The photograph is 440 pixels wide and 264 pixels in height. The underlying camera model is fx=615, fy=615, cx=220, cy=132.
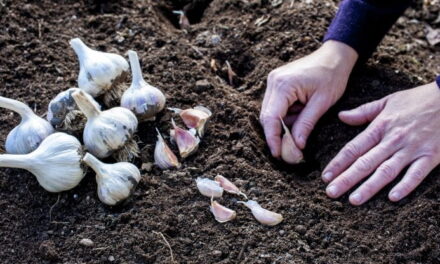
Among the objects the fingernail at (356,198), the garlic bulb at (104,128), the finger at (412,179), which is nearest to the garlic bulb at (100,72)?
the garlic bulb at (104,128)

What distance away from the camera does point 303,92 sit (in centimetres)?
204

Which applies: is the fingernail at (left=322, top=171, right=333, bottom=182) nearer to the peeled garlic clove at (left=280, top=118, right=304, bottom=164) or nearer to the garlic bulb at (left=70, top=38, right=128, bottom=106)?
the peeled garlic clove at (left=280, top=118, right=304, bottom=164)

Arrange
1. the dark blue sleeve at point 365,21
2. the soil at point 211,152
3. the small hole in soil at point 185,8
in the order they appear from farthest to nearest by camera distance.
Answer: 1. the small hole in soil at point 185,8
2. the dark blue sleeve at point 365,21
3. the soil at point 211,152

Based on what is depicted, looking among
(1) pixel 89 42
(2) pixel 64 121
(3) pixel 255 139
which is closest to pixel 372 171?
(3) pixel 255 139

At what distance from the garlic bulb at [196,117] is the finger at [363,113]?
1.48 feet

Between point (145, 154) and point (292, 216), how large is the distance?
1.67 ft

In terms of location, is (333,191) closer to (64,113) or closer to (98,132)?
(98,132)

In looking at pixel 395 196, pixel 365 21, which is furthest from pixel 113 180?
pixel 365 21

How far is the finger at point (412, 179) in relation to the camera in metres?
1.82

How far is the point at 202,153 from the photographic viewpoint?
1.98 meters

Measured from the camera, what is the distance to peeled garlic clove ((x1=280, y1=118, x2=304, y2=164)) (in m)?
1.98

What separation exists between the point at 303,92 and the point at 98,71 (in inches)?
26.5

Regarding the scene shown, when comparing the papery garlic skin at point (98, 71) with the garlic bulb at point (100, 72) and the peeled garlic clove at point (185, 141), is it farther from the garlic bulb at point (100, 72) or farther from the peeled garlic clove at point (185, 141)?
the peeled garlic clove at point (185, 141)

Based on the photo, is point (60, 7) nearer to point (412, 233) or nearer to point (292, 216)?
point (292, 216)
